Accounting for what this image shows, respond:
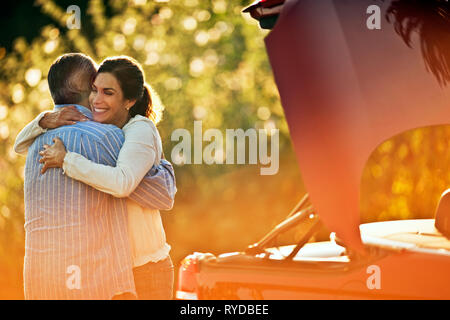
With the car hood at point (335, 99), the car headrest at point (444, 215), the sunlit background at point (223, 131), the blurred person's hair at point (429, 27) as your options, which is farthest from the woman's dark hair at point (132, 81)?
the sunlit background at point (223, 131)

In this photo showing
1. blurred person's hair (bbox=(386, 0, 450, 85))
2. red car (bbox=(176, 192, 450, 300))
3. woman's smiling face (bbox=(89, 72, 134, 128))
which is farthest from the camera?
woman's smiling face (bbox=(89, 72, 134, 128))

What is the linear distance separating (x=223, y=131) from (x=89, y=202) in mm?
3897

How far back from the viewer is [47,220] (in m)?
2.75

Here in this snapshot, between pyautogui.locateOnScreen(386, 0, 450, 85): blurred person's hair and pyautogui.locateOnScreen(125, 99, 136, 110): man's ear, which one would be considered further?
pyautogui.locateOnScreen(125, 99, 136, 110): man's ear

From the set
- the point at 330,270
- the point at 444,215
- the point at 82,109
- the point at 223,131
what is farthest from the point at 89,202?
the point at 223,131

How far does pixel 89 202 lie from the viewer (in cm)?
275

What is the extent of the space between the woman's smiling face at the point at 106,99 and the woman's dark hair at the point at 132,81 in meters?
0.03

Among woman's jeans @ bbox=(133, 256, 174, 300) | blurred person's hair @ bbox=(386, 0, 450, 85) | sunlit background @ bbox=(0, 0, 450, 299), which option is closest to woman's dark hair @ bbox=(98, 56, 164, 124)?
woman's jeans @ bbox=(133, 256, 174, 300)

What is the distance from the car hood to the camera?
239cm

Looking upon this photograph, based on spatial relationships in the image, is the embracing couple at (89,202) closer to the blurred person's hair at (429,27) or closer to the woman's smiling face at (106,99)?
the woman's smiling face at (106,99)

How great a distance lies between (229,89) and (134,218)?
12.9ft

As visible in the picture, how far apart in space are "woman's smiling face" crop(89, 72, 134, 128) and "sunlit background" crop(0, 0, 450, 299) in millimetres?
3554

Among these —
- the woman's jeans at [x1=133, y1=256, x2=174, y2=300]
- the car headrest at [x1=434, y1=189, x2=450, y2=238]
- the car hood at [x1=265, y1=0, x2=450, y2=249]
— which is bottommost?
the woman's jeans at [x1=133, y1=256, x2=174, y2=300]

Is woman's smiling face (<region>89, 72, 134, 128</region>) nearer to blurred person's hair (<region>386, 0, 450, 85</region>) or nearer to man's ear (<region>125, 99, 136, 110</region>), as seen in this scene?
man's ear (<region>125, 99, 136, 110</region>)
